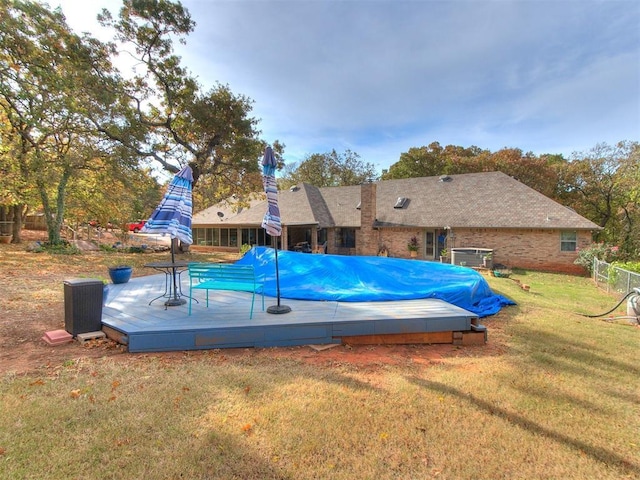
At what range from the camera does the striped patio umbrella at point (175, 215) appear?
5.32 meters

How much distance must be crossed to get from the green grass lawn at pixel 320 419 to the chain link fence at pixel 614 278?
5.99 metres

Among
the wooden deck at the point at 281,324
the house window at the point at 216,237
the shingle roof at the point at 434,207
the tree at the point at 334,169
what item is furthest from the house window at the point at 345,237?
the tree at the point at 334,169

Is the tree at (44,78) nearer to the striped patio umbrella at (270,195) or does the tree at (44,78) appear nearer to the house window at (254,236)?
the house window at (254,236)

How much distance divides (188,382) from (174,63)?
1724 centimetres

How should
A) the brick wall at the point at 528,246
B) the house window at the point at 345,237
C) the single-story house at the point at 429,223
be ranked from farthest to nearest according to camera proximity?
the house window at the point at 345,237 < the single-story house at the point at 429,223 < the brick wall at the point at 528,246

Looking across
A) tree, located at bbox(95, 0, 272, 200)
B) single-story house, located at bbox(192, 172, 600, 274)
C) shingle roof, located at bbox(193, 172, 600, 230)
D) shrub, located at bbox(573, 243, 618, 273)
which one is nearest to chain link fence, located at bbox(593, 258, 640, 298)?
shrub, located at bbox(573, 243, 618, 273)

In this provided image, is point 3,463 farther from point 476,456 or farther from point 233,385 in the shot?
point 476,456

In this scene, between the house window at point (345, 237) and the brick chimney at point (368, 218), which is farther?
the house window at point (345, 237)

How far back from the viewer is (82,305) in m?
4.79

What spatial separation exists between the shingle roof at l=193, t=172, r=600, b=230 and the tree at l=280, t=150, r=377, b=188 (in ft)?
44.2

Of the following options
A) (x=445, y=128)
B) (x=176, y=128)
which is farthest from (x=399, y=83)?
(x=176, y=128)

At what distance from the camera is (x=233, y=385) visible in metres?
3.44

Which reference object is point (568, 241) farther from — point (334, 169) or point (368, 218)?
point (334, 169)

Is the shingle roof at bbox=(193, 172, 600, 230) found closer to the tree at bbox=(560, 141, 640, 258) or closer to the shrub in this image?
the shrub
